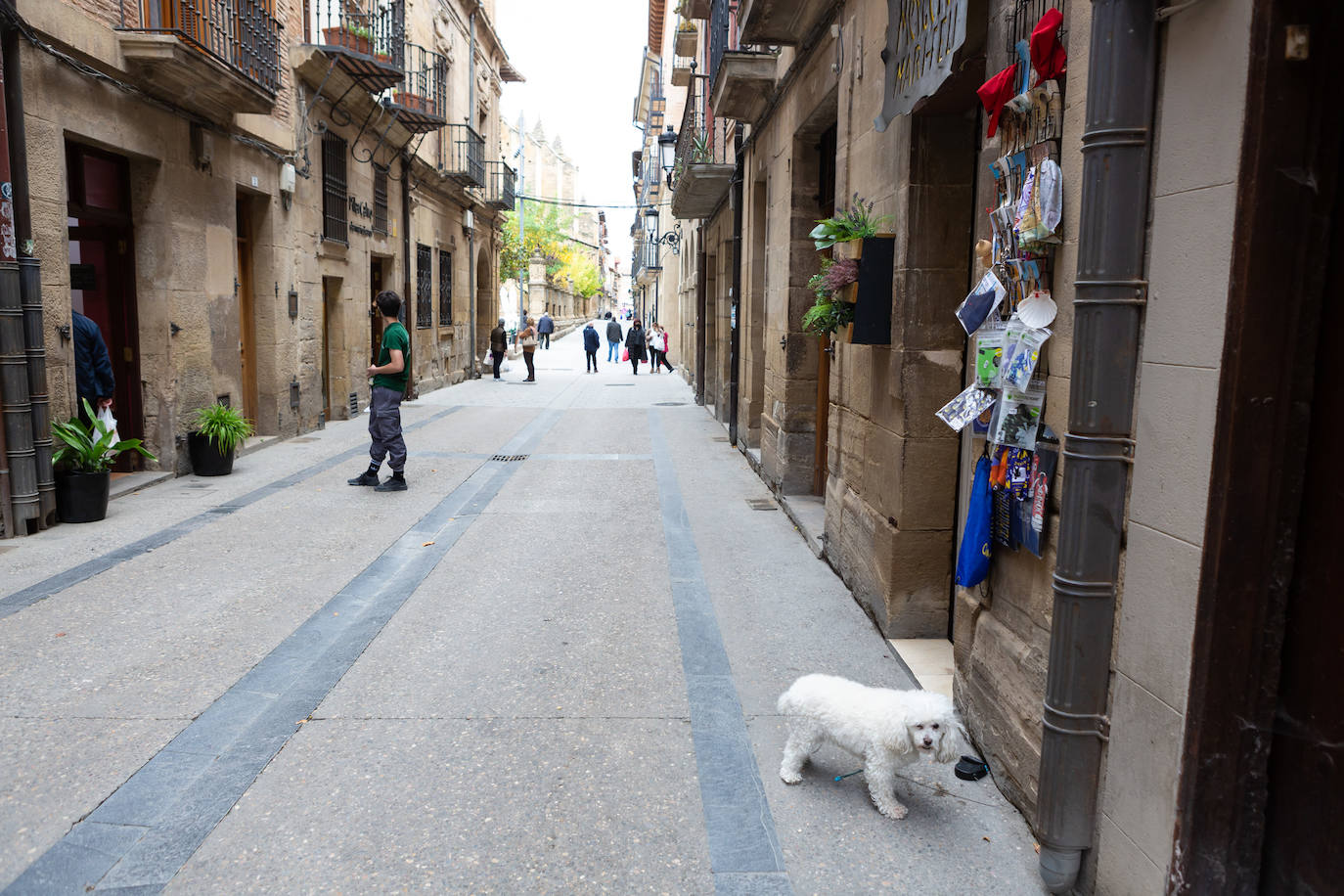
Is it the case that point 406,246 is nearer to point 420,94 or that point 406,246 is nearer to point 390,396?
point 420,94

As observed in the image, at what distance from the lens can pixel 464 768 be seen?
11.9 ft

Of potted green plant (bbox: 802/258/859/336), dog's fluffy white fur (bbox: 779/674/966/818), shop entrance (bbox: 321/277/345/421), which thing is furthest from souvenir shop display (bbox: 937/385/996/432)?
shop entrance (bbox: 321/277/345/421)

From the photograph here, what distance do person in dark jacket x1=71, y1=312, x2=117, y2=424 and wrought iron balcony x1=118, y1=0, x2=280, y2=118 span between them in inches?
97.8

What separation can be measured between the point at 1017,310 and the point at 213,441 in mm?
8843

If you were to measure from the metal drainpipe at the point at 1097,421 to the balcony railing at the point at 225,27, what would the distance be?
343 inches

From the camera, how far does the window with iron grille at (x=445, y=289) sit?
2208 centimetres

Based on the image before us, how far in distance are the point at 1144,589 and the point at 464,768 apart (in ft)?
7.98

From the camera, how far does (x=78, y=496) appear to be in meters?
7.54

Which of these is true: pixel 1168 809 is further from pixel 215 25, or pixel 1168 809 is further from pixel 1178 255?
pixel 215 25

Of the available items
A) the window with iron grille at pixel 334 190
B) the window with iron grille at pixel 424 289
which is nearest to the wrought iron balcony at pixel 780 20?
the window with iron grille at pixel 334 190

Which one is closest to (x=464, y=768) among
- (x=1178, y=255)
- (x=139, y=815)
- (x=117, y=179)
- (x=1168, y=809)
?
(x=139, y=815)

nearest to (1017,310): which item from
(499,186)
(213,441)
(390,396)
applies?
(390,396)

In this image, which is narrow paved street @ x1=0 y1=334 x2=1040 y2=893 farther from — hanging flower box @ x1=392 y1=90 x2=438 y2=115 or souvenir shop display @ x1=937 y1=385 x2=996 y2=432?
hanging flower box @ x1=392 y1=90 x2=438 y2=115

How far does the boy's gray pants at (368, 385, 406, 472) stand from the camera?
909 centimetres
